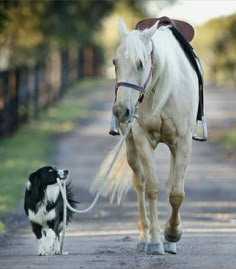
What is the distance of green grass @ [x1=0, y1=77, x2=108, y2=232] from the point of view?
17.5 meters

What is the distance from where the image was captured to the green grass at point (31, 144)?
17523mm

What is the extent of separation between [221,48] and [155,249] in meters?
39.2

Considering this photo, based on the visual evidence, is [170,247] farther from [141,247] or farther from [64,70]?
[64,70]

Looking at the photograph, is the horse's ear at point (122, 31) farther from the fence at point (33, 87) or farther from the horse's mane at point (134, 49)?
the fence at point (33, 87)

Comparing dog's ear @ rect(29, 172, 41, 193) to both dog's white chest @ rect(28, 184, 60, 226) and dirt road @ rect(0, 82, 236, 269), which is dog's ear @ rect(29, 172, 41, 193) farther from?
dirt road @ rect(0, 82, 236, 269)

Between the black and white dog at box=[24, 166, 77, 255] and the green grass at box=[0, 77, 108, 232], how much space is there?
2746 mm

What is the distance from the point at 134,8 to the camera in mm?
43062

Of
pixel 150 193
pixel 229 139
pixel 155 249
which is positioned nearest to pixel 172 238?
pixel 155 249

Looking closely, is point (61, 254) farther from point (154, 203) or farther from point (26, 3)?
point (26, 3)

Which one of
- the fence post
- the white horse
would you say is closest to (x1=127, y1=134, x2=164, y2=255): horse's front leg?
the white horse

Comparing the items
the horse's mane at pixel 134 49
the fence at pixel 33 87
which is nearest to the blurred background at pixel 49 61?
the fence at pixel 33 87

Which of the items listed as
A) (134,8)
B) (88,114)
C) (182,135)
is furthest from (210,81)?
(182,135)

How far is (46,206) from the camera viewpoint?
10.5m

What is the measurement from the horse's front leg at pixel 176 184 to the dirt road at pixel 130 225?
20cm
